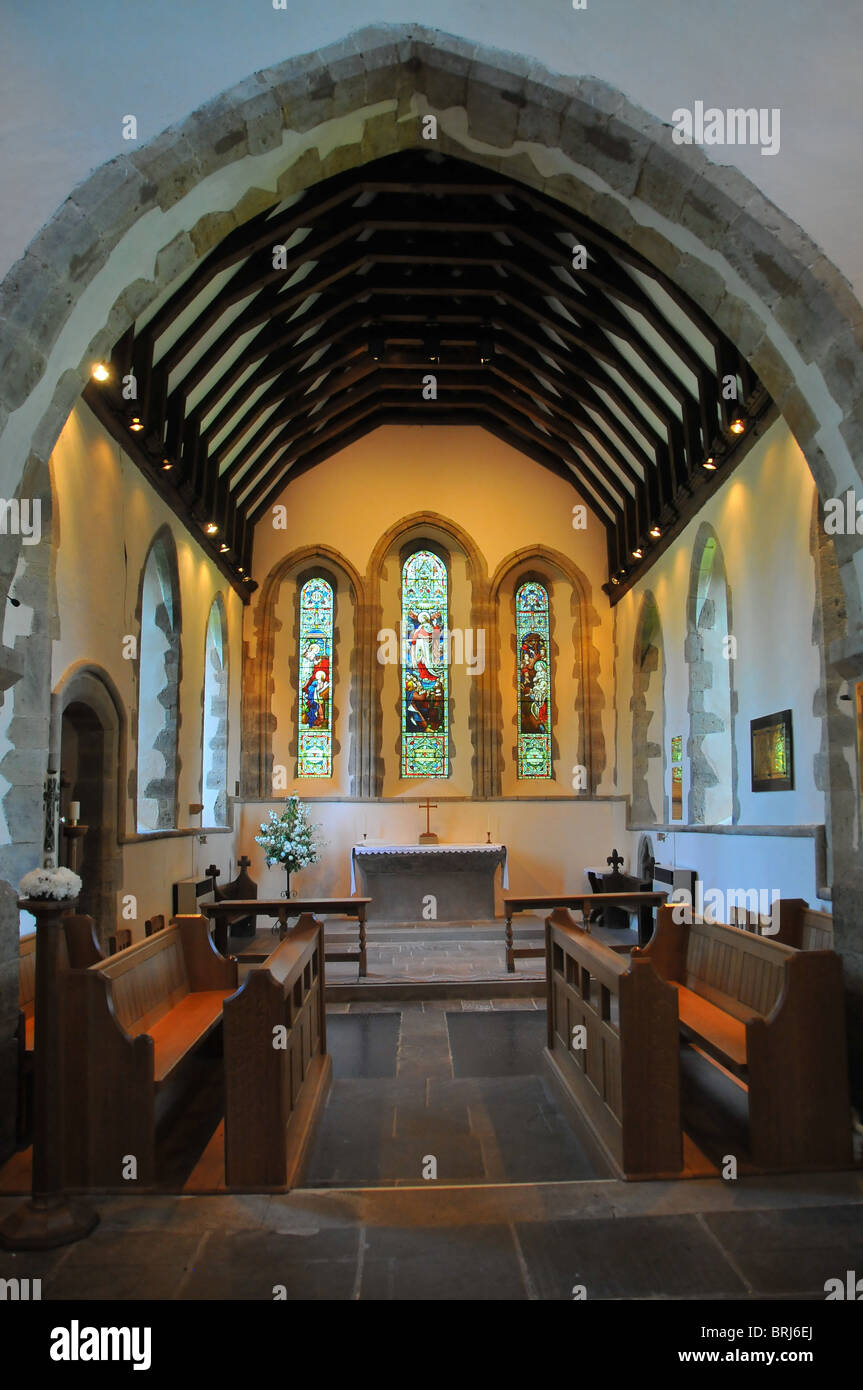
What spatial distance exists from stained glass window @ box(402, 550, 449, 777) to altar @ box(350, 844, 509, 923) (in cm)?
162

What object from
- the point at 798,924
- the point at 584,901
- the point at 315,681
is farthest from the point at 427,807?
the point at 798,924

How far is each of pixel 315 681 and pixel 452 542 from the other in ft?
7.67

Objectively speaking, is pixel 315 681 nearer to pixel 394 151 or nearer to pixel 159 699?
pixel 159 699

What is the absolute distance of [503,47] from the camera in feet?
12.4

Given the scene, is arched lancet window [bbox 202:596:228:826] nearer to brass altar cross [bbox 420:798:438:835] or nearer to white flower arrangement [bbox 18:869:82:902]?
brass altar cross [bbox 420:798:438:835]

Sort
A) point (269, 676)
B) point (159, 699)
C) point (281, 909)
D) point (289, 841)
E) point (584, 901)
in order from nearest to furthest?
1. point (281, 909)
2. point (584, 901)
3. point (159, 699)
4. point (289, 841)
5. point (269, 676)

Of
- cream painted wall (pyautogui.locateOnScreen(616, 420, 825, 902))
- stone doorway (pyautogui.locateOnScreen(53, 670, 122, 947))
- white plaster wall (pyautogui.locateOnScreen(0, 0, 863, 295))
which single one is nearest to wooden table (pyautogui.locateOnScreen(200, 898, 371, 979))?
stone doorway (pyautogui.locateOnScreen(53, 670, 122, 947))

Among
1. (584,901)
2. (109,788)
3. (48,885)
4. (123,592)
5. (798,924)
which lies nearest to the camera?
(48,885)

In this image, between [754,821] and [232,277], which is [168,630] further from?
[754,821]

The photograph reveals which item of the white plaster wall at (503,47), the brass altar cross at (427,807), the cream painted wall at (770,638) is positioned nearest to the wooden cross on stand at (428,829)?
the brass altar cross at (427,807)

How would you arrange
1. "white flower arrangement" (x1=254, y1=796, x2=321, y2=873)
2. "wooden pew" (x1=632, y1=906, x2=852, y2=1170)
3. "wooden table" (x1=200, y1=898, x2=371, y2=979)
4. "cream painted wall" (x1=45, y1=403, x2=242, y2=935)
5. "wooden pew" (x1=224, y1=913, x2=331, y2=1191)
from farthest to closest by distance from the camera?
"white flower arrangement" (x1=254, y1=796, x2=321, y2=873) < "wooden table" (x1=200, y1=898, x2=371, y2=979) < "cream painted wall" (x1=45, y1=403, x2=242, y2=935) < "wooden pew" (x1=632, y1=906, x2=852, y2=1170) < "wooden pew" (x1=224, y1=913, x2=331, y2=1191)

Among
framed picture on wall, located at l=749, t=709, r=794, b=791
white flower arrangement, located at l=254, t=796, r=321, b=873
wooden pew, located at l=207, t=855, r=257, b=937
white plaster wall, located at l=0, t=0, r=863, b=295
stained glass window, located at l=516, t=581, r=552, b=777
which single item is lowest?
wooden pew, located at l=207, t=855, r=257, b=937

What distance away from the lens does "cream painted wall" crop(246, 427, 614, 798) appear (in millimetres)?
10984

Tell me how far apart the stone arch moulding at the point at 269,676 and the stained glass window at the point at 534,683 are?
75.2 inches
